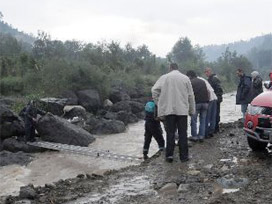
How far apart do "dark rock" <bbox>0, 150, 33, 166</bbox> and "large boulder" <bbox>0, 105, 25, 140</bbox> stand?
6.69ft

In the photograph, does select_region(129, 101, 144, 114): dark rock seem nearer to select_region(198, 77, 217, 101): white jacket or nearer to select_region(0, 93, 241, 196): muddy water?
select_region(0, 93, 241, 196): muddy water

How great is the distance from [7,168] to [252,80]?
747 centimetres

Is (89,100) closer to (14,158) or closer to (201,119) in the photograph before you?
(14,158)

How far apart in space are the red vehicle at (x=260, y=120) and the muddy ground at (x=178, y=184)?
1.55ft

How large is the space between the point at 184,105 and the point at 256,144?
71.1 inches

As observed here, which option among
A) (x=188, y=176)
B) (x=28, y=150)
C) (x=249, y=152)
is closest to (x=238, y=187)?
(x=188, y=176)

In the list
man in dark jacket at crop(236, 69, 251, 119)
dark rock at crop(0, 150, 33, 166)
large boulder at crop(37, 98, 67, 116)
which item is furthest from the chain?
large boulder at crop(37, 98, 67, 116)

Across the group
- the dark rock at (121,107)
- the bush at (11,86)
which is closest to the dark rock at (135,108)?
the dark rock at (121,107)

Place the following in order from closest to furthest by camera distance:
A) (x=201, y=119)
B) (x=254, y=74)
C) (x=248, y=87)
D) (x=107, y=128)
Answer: (x=201, y=119), (x=254, y=74), (x=248, y=87), (x=107, y=128)

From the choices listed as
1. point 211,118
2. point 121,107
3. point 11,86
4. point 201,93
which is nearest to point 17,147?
point 211,118

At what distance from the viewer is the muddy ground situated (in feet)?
17.9

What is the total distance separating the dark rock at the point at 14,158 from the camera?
40.5ft

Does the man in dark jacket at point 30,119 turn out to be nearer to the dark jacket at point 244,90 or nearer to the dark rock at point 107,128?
the dark rock at point 107,128

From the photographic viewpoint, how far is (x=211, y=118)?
1002 centimetres
